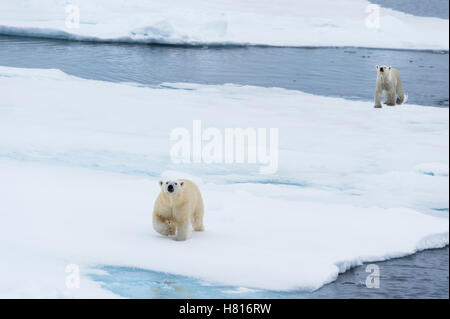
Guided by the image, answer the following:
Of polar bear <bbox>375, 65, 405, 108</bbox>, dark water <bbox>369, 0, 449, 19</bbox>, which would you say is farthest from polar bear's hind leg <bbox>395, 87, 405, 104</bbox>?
dark water <bbox>369, 0, 449, 19</bbox>

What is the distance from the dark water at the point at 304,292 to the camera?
3641mm

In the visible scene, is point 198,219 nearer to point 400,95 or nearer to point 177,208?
point 177,208

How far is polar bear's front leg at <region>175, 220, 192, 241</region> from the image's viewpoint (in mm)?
4090

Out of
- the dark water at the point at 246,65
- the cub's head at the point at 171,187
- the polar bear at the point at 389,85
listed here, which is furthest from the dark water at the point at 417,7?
the cub's head at the point at 171,187

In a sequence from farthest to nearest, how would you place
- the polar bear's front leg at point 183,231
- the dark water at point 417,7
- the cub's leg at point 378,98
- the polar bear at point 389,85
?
1. the dark water at point 417,7
2. the cub's leg at point 378,98
3. the polar bear at point 389,85
4. the polar bear's front leg at point 183,231

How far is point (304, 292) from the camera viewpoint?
3.73 metres

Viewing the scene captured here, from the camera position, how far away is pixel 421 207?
523 centimetres

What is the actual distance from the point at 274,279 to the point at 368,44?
10908 millimetres

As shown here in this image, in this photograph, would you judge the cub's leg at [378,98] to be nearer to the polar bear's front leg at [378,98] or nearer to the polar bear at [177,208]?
the polar bear's front leg at [378,98]

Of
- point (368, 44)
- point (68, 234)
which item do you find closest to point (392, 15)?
point (368, 44)

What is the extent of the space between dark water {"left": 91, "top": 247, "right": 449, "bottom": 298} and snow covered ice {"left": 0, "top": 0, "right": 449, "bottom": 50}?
9.36 meters

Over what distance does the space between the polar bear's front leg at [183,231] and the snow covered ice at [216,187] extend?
4 centimetres

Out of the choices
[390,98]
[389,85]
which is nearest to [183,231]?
[389,85]

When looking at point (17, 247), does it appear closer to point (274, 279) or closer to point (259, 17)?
point (274, 279)
